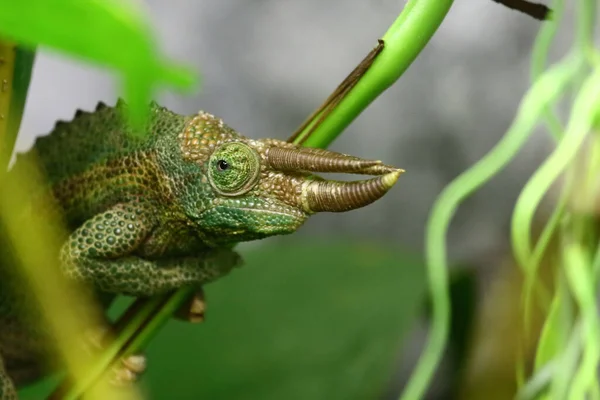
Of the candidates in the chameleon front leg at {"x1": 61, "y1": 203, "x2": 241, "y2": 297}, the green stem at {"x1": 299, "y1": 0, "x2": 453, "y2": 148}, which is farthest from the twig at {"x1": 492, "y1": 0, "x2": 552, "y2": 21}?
the chameleon front leg at {"x1": 61, "y1": 203, "x2": 241, "y2": 297}

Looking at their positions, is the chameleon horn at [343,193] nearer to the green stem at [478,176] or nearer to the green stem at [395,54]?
the green stem at [395,54]

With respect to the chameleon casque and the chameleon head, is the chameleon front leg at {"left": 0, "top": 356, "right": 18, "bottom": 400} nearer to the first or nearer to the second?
the chameleon casque

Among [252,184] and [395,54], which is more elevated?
[395,54]

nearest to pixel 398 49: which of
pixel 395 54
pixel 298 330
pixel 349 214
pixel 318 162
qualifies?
pixel 395 54

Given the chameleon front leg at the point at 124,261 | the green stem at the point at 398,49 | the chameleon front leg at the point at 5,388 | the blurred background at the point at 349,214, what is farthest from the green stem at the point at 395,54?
the blurred background at the point at 349,214

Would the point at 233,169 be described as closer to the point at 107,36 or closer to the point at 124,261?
the point at 124,261

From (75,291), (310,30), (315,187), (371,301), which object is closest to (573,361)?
(315,187)
